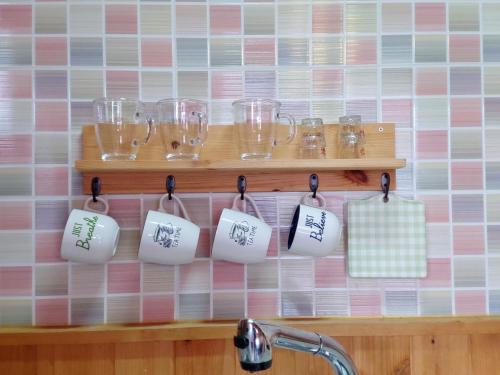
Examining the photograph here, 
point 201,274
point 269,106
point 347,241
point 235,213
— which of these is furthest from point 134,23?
point 347,241

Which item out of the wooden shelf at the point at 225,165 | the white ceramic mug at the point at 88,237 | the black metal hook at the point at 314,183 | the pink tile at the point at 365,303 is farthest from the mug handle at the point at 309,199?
the white ceramic mug at the point at 88,237

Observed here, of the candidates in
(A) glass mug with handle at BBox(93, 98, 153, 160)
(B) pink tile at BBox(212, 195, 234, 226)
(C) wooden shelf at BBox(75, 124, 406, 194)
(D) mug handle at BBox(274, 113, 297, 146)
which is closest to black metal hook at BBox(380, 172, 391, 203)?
(C) wooden shelf at BBox(75, 124, 406, 194)

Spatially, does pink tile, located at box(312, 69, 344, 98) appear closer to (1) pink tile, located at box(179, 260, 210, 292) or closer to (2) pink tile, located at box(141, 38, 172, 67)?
(2) pink tile, located at box(141, 38, 172, 67)

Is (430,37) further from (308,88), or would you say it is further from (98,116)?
(98,116)

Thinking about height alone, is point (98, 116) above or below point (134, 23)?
below

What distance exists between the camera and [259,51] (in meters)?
1.20

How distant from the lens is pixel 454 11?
4.02 ft

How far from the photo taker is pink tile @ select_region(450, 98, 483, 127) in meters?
1.22

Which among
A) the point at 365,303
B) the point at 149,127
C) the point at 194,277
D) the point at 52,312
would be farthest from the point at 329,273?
the point at 52,312

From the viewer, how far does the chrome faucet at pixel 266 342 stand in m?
0.82

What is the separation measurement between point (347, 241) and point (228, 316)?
0.33 metres

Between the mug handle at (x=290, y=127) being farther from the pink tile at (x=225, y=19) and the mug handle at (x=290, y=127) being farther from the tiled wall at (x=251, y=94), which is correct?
the pink tile at (x=225, y=19)

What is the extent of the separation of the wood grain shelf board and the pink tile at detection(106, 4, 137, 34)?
27.0 inches

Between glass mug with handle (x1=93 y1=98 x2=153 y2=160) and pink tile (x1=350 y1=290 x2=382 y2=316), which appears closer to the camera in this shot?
glass mug with handle (x1=93 y1=98 x2=153 y2=160)
